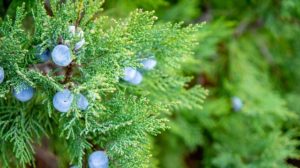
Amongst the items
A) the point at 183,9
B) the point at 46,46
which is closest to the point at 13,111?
the point at 46,46

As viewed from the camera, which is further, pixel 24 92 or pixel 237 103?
pixel 237 103

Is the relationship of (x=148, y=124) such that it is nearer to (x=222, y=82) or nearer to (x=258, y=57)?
(x=222, y=82)

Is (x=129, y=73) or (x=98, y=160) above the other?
(x=129, y=73)

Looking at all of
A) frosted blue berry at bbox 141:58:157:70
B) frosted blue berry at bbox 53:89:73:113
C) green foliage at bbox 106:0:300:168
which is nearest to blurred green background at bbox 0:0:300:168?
green foliage at bbox 106:0:300:168

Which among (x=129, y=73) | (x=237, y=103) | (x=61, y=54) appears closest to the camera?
(x=61, y=54)

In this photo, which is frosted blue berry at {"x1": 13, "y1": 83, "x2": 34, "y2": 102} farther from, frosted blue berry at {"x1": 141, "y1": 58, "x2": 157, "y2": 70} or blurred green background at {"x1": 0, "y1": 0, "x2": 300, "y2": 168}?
blurred green background at {"x1": 0, "y1": 0, "x2": 300, "y2": 168}

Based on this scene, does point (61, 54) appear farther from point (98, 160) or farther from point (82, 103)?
point (98, 160)

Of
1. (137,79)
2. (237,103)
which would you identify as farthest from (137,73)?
(237,103)
